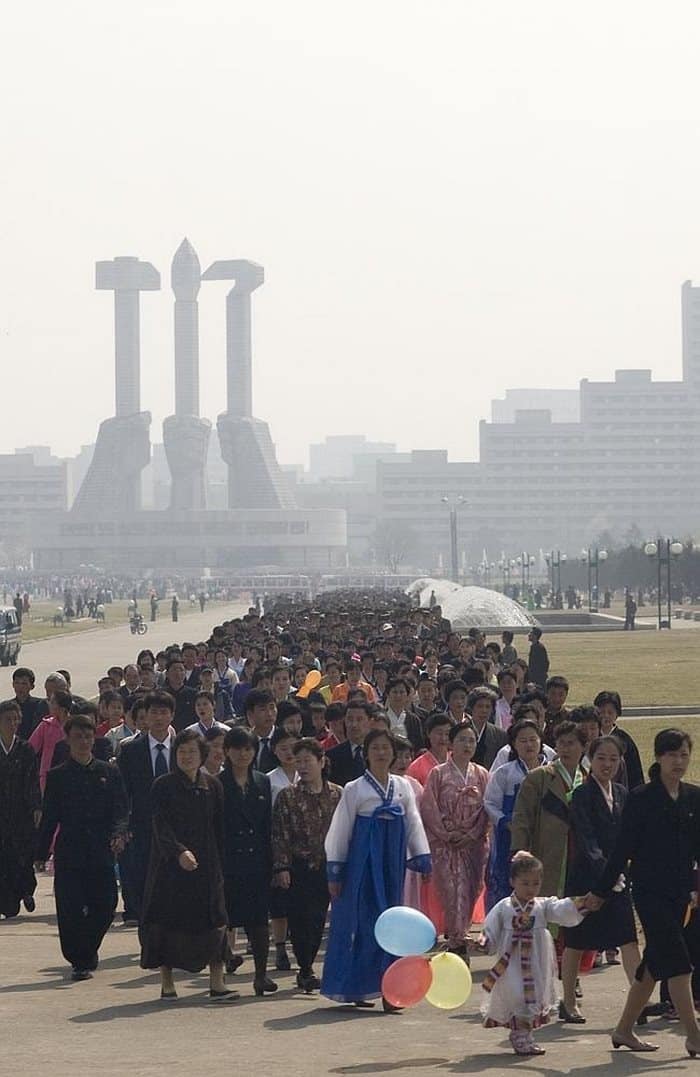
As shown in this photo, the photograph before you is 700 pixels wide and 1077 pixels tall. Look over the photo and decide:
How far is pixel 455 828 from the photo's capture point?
1175 cm

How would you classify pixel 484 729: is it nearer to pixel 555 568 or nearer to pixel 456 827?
pixel 456 827

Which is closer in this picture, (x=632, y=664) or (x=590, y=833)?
(x=590, y=833)

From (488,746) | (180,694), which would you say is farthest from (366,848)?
(180,694)

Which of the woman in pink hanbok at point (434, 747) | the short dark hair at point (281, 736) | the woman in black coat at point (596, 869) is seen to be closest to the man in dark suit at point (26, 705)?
the woman in pink hanbok at point (434, 747)

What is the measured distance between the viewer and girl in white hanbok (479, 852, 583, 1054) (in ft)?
30.1

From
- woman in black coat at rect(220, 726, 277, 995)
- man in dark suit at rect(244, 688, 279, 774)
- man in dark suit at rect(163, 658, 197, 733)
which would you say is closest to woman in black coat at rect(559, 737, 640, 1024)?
woman in black coat at rect(220, 726, 277, 995)

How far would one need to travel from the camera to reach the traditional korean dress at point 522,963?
920cm

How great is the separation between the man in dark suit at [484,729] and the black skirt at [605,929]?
360 centimetres

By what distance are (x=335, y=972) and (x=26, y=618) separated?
255ft

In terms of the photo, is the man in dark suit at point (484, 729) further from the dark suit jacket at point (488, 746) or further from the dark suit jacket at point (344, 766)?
the dark suit jacket at point (344, 766)

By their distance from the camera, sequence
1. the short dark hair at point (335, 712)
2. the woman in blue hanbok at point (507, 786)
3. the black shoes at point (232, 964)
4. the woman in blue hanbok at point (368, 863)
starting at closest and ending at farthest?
the woman in blue hanbok at point (368, 863), the woman in blue hanbok at point (507, 786), the black shoes at point (232, 964), the short dark hair at point (335, 712)

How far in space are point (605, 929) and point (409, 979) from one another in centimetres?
103

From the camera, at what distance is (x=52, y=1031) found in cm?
979

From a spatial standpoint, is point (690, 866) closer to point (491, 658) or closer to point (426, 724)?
point (426, 724)
